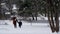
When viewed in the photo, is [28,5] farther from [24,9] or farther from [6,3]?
[6,3]

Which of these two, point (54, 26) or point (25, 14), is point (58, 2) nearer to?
point (54, 26)

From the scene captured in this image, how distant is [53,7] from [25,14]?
31104mm

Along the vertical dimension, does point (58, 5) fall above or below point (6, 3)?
above

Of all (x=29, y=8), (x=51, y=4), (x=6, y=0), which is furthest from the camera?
(x=6, y=0)

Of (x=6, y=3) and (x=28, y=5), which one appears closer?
(x=28, y=5)

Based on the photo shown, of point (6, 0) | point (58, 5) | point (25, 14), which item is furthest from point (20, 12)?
point (58, 5)

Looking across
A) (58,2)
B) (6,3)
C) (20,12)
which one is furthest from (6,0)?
(58,2)

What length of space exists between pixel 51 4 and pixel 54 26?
6.21ft

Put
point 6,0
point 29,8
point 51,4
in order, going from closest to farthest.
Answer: point 51,4 < point 29,8 < point 6,0

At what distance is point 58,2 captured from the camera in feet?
60.3

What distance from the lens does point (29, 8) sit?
46.6 metres

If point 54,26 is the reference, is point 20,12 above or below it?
below

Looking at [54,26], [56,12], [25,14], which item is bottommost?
[25,14]

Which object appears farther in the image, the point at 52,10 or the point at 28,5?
the point at 28,5
